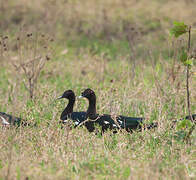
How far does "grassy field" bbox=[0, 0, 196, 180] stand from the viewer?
13.8 feet

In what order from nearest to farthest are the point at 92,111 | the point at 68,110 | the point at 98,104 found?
1. the point at 92,111
2. the point at 68,110
3. the point at 98,104

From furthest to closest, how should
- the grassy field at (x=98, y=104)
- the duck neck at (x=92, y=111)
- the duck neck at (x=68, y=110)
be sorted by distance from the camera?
the duck neck at (x=68, y=110)
the duck neck at (x=92, y=111)
the grassy field at (x=98, y=104)

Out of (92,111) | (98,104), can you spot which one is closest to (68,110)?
(92,111)

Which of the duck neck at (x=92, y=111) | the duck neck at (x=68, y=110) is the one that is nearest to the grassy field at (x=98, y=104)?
the duck neck at (x=68, y=110)

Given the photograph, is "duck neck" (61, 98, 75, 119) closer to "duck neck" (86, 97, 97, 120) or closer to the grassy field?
the grassy field

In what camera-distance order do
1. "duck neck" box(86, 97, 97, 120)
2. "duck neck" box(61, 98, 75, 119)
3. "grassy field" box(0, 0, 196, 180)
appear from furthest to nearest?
"duck neck" box(61, 98, 75, 119) → "duck neck" box(86, 97, 97, 120) → "grassy field" box(0, 0, 196, 180)

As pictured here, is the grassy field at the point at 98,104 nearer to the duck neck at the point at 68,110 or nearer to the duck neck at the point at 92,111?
the duck neck at the point at 68,110

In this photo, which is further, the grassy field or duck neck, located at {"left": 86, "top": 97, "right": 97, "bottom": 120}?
duck neck, located at {"left": 86, "top": 97, "right": 97, "bottom": 120}

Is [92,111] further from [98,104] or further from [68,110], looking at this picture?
[98,104]

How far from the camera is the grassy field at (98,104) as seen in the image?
4.19 meters

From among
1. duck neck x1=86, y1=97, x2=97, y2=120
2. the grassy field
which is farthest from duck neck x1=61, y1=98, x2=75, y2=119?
duck neck x1=86, y1=97, x2=97, y2=120

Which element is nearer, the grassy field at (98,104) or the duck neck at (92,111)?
the grassy field at (98,104)

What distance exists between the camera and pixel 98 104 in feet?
22.9

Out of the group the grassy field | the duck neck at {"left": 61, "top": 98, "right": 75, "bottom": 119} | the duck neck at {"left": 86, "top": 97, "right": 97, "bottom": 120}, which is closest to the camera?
the grassy field
